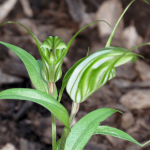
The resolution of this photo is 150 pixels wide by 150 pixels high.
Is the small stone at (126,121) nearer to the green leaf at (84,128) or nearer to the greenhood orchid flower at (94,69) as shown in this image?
the green leaf at (84,128)

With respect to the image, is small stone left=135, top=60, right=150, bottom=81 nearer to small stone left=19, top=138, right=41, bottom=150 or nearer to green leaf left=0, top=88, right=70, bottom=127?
small stone left=19, top=138, right=41, bottom=150

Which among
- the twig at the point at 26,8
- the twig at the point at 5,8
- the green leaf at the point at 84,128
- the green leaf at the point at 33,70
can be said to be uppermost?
the green leaf at the point at 33,70

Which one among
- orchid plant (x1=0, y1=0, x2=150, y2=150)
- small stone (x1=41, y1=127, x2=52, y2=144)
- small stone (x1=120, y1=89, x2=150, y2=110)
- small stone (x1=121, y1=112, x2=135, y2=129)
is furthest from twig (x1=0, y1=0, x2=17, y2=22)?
orchid plant (x1=0, y1=0, x2=150, y2=150)

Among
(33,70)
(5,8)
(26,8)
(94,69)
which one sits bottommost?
(26,8)

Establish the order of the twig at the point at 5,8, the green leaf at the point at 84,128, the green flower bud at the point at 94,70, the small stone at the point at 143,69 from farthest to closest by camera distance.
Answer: the twig at the point at 5,8 < the small stone at the point at 143,69 < the green leaf at the point at 84,128 < the green flower bud at the point at 94,70

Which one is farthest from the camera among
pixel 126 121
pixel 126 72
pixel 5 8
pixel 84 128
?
pixel 5 8

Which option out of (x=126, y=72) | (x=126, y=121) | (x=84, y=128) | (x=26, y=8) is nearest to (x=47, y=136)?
(x=126, y=121)

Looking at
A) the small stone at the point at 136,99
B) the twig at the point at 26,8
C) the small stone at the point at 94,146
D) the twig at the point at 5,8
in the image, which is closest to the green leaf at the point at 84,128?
the small stone at the point at 94,146

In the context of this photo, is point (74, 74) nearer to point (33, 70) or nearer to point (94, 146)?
point (33, 70)
